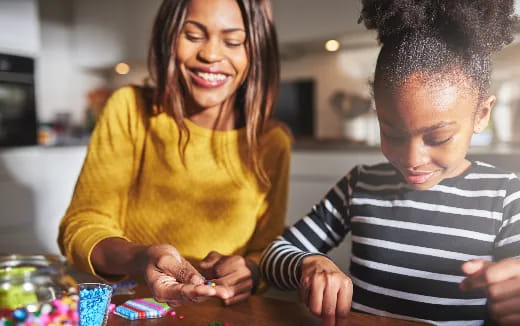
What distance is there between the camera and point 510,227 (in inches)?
17.1

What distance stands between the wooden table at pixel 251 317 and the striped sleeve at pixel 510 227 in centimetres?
10

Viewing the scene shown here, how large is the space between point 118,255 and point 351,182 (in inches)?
11.1

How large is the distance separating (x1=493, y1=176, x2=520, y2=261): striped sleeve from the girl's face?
43mm

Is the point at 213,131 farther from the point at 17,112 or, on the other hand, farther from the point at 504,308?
the point at 17,112

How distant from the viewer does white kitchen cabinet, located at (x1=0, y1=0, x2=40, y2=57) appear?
6.01 feet

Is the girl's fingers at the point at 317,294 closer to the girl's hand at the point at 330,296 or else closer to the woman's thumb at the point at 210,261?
the girl's hand at the point at 330,296

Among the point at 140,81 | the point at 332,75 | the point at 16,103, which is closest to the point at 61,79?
the point at 16,103

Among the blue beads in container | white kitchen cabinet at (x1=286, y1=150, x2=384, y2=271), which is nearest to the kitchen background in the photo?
white kitchen cabinet at (x1=286, y1=150, x2=384, y2=271)

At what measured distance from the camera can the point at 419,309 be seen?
0.48m

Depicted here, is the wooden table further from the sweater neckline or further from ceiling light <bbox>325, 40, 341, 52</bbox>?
ceiling light <bbox>325, 40, 341, 52</bbox>

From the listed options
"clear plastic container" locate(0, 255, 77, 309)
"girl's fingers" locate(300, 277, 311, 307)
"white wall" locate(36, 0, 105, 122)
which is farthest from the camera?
"white wall" locate(36, 0, 105, 122)

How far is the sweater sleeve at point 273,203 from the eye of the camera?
68cm

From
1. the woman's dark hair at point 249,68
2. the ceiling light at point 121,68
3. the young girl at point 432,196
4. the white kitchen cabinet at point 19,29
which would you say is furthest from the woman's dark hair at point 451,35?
the ceiling light at point 121,68

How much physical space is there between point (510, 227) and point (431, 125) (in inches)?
4.1
